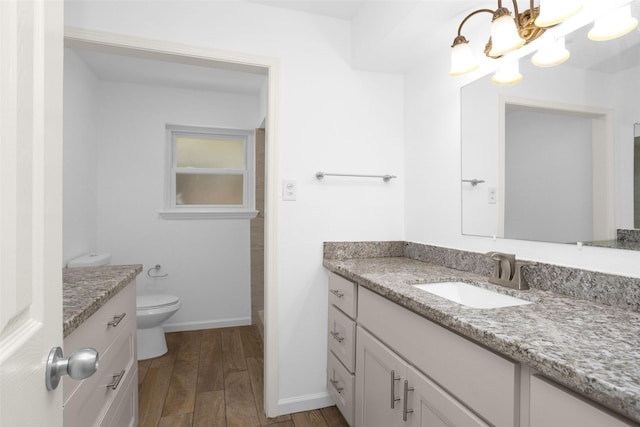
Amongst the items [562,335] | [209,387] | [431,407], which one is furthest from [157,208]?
[562,335]

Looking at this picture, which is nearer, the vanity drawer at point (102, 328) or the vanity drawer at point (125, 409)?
the vanity drawer at point (102, 328)

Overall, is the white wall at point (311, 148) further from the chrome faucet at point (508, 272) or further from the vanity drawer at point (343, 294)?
the chrome faucet at point (508, 272)

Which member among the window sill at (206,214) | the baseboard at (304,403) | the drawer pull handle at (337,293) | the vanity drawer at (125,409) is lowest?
the baseboard at (304,403)

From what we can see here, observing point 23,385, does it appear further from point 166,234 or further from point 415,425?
point 166,234

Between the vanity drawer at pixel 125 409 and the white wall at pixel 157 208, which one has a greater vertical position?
the white wall at pixel 157 208

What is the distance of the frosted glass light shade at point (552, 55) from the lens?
1229 mm

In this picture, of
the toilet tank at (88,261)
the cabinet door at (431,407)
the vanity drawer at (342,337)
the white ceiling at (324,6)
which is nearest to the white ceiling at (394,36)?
the white ceiling at (324,6)

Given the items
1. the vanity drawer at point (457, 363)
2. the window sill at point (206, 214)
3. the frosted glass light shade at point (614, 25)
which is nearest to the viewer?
the vanity drawer at point (457, 363)

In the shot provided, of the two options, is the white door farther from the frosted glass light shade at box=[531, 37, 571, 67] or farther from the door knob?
the frosted glass light shade at box=[531, 37, 571, 67]

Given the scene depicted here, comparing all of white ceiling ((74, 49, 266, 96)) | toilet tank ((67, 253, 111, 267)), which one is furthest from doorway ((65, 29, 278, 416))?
toilet tank ((67, 253, 111, 267))

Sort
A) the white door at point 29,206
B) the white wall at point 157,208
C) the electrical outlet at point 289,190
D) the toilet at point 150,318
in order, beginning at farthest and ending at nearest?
the white wall at point 157,208 → the toilet at point 150,318 → the electrical outlet at point 289,190 → the white door at point 29,206

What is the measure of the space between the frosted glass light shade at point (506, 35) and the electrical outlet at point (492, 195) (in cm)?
56

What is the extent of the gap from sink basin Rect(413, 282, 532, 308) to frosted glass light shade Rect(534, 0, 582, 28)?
91 centimetres

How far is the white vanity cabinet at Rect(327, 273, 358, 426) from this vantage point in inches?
65.5
